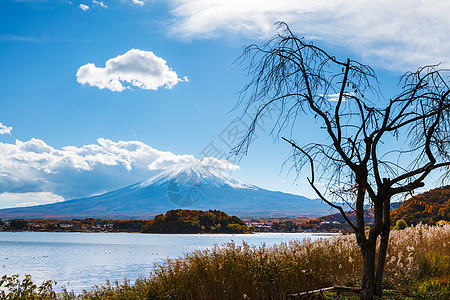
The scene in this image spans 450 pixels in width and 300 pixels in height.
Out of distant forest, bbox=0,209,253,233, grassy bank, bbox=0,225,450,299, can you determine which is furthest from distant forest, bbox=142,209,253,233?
grassy bank, bbox=0,225,450,299

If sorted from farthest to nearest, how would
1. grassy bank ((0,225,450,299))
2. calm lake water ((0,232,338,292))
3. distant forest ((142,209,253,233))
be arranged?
1. distant forest ((142,209,253,233))
2. calm lake water ((0,232,338,292))
3. grassy bank ((0,225,450,299))

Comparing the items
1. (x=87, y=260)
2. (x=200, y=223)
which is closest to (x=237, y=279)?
(x=87, y=260)

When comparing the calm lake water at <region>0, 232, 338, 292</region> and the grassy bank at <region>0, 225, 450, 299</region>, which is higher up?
the grassy bank at <region>0, 225, 450, 299</region>

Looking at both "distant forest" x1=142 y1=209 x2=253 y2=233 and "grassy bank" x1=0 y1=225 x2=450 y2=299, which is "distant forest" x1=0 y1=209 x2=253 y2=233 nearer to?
"distant forest" x1=142 y1=209 x2=253 y2=233

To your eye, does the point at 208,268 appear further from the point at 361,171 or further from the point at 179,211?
the point at 179,211

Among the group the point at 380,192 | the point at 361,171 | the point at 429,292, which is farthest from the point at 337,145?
the point at 429,292

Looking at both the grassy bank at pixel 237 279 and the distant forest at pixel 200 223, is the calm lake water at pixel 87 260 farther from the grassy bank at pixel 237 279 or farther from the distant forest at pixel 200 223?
the distant forest at pixel 200 223

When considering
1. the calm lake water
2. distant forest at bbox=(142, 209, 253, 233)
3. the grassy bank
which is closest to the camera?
the grassy bank

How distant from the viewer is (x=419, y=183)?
5.42 m

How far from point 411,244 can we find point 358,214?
5251mm

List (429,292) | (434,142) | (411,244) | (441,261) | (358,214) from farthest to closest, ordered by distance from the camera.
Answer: (411,244) → (441,261) → (429,292) → (434,142) → (358,214)

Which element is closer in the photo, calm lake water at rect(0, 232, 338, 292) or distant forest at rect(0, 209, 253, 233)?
calm lake water at rect(0, 232, 338, 292)

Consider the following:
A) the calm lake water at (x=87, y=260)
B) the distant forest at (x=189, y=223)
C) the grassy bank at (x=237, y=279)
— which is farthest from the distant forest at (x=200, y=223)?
the grassy bank at (x=237, y=279)

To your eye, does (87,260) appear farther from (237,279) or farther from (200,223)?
(200,223)
